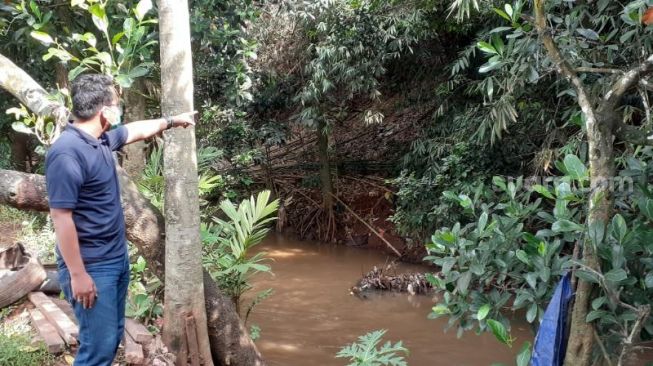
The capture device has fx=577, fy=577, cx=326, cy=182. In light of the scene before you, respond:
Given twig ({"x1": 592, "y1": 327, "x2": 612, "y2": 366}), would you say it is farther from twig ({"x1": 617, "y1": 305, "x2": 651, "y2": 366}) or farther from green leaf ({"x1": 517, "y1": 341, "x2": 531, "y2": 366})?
green leaf ({"x1": 517, "y1": 341, "x2": 531, "y2": 366})

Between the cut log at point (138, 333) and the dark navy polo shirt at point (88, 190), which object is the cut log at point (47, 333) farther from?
the dark navy polo shirt at point (88, 190)

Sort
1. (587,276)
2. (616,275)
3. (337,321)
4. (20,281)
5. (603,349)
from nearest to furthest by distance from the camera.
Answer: (616,275)
(587,276)
(603,349)
(20,281)
(337,321)

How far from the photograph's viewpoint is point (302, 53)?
9.66 m

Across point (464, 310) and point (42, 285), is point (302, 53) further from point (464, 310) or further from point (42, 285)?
point (464, 310)

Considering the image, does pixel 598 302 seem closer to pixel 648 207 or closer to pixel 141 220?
pixel 648 207

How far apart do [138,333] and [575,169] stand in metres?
2.72

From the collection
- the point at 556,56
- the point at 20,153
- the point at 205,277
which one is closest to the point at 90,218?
the point at 205,277

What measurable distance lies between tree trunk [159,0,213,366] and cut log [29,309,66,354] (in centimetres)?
62

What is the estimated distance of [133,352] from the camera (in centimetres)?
339

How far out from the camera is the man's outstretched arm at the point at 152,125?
118 inches

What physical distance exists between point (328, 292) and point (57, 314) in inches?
170

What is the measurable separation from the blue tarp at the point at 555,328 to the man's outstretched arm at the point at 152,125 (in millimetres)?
2111

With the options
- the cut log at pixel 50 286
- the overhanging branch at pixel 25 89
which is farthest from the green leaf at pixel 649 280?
the cut log at pixel 50 286

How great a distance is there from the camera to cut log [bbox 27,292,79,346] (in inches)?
141
